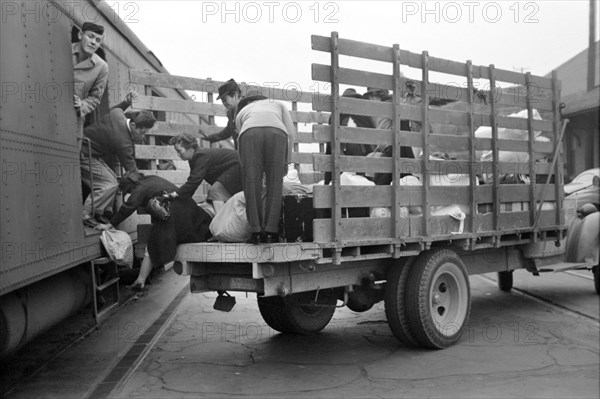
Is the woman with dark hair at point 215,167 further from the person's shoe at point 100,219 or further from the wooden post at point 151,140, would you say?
the wooden post at point 151,140

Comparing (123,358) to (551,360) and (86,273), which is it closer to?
(86,273)

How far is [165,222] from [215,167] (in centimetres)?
84

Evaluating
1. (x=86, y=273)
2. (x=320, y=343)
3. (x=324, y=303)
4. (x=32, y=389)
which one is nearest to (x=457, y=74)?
(x=324, y=303)

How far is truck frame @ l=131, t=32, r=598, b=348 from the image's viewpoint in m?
5.04

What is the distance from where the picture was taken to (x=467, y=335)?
6.63 metres

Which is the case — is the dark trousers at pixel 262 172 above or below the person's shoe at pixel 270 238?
above

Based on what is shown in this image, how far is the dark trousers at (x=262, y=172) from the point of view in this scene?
4848 millimetres

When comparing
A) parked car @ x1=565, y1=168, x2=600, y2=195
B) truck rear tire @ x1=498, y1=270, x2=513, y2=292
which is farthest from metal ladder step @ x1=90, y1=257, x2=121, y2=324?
parked car @ x1=565, y1=168, x2=600, y2=195

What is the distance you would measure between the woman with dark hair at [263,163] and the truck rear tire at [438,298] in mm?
1533

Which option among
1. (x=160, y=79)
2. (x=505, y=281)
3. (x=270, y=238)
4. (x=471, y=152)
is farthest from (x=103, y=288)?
(x=505, y=281)

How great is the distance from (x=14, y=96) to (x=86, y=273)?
194 cm

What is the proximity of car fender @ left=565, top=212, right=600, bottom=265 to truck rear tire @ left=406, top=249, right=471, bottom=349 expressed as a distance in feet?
8.25

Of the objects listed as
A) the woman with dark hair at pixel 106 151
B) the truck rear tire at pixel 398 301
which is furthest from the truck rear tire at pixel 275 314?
the woman with dark hair at pixel 106 151

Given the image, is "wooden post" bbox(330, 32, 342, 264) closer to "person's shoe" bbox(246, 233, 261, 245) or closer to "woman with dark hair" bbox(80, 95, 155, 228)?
"person's shoe" bbox(246, 233, 261, 245)
